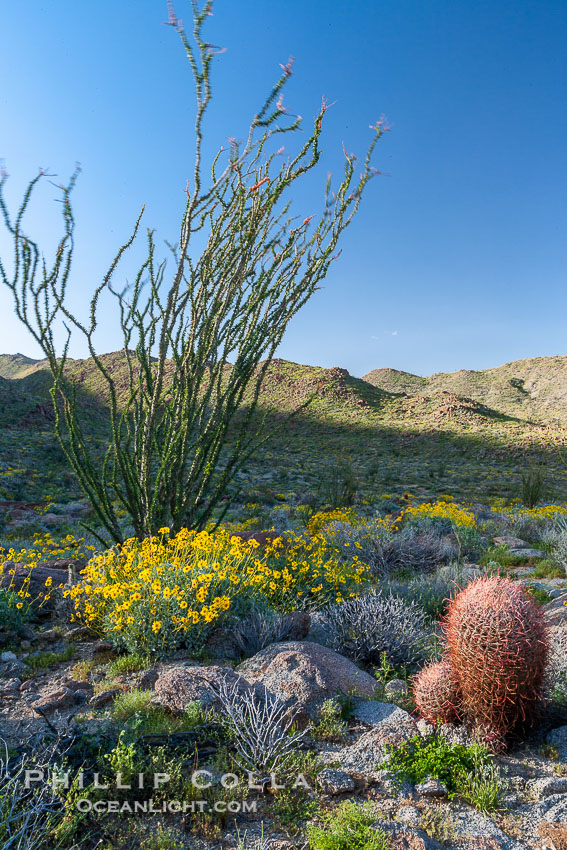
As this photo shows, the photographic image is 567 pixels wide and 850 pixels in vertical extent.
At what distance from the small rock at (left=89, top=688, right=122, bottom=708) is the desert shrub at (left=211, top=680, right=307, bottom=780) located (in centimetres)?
75

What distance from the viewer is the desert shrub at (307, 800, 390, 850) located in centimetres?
209

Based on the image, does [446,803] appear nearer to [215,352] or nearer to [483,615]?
[483,615]

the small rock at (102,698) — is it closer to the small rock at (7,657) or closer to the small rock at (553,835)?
the small rock at (7,657)

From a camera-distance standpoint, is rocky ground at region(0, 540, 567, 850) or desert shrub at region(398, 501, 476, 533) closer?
rocky ground at region(0, 540, 567, 850)

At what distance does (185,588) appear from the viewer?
4.21 meters

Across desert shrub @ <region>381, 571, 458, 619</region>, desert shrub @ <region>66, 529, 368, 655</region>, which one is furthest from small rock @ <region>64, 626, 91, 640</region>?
desert shrub @ <region>381, 571, 458, 619</region>

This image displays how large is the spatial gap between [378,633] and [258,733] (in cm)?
174

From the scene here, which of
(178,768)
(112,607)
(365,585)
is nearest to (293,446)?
(365,585)

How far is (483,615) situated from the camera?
9.39 feet

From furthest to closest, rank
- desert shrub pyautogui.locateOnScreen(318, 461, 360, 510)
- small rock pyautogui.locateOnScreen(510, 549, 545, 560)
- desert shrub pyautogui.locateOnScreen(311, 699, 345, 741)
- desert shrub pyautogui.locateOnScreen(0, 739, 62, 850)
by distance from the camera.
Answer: desert shrub pyautogui.locateOnScreen(318, 461, 360, 510) < small rock pyautogui.locateOnScreen(510, 549, 545, 560) < desert shrub pyautogui.locateOnScreen(311, 699, 345, 741) < desert shrub pyautogui.locateOnScreen(0, 739, 62, 850)

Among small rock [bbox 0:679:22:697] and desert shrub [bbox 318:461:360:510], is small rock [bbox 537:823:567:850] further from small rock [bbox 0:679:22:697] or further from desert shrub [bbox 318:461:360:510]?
desert shrub [bbox 318:461:360:510]

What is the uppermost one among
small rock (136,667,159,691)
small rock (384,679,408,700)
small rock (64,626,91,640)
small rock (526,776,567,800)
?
small rock (526,776,567,800)

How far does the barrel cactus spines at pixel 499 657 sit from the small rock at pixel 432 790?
1.47 ft

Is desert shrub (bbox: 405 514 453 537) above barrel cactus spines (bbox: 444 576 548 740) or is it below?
below
